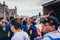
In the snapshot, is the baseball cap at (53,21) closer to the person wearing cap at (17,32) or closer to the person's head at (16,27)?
the person wearing cap at (17,32)

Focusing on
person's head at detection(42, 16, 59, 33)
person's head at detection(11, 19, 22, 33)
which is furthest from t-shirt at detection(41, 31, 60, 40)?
person's head at detection(11, 19, 22, 33)

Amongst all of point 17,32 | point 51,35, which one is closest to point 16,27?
point 17,32

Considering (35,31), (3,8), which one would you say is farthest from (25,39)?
(3,8)

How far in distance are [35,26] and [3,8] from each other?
65.1 m

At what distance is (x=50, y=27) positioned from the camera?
416 cm

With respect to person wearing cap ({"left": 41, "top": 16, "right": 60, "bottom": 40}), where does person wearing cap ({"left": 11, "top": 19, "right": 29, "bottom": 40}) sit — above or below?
below

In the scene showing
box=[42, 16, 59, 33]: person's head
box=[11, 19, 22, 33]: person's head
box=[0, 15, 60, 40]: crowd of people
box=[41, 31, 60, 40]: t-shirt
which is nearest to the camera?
box=[41, 31, 60, 40]: t-shirt

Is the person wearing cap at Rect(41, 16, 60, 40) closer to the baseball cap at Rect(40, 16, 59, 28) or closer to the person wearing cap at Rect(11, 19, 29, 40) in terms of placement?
the baseball cap at Rect(40, 16, 59, 28)

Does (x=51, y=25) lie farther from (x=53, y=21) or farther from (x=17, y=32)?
(x=17, y=32)

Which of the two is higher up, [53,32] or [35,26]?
[53,32]

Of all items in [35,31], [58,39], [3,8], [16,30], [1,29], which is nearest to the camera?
[58,39]

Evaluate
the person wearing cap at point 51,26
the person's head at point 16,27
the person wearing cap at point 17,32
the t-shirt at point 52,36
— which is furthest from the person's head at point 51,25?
the person's head at point 16,27

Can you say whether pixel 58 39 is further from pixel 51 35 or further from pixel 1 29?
pixel 1 29

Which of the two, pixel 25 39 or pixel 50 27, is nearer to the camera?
pixel 50 27
